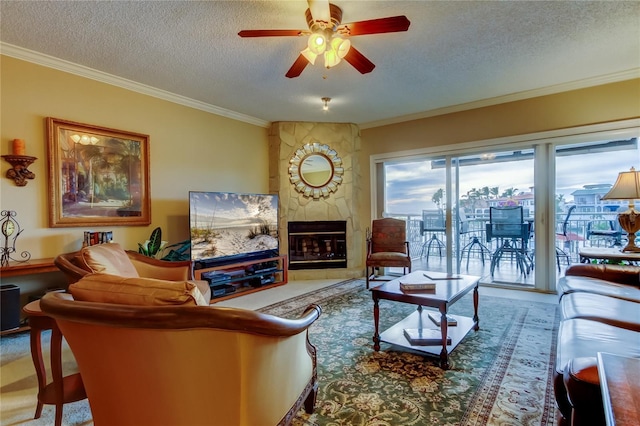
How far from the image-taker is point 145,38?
268 centimetres

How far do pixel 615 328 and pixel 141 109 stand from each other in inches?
184

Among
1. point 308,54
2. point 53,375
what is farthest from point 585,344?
point 53,375

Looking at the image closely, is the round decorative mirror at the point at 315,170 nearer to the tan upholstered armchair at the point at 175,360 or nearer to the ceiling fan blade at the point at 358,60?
the ceiling fan blade at the point at 358,60

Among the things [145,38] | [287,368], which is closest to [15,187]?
[145,38]

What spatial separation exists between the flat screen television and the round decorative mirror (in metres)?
0.72

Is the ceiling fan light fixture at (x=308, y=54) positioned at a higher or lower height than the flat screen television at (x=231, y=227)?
higher

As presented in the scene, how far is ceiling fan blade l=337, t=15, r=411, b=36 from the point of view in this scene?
6.53 ft

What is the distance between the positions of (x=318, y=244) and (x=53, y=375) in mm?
4086

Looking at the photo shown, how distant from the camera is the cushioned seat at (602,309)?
5.86ft

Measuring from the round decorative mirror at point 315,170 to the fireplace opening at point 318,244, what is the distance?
0.52 metres

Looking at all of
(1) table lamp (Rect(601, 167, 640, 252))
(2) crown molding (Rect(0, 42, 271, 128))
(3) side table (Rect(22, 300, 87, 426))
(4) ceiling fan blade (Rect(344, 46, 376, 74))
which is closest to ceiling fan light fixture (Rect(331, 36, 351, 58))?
(4) ceiling fan blade (Rect(344, 46, 376, 74))

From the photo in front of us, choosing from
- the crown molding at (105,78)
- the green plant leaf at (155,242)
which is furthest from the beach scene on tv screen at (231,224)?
the crown molding at (105,78)

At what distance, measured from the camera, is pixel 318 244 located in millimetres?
5426

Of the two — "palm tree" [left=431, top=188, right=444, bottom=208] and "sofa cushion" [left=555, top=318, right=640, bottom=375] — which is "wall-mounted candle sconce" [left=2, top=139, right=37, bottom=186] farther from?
"palm tree" [left=431, top=188, right=444, bottom=208]
